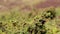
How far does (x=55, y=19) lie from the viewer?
7828mm

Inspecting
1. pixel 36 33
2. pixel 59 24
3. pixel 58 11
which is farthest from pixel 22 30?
pixel 58 11

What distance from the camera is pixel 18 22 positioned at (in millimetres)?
6414

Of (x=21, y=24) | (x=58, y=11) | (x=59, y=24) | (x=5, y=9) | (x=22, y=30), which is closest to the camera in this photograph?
(x=22, y=30)

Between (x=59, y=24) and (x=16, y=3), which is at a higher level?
(x=16, y=3)

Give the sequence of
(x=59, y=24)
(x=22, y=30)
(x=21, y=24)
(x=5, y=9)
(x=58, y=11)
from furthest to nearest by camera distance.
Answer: (x=5, y=9), (x=58, y=11), (x=59, y=24), (x=21, y=24), (x=22, y=30)

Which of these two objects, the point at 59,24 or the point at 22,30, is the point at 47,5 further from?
the point at 22,30

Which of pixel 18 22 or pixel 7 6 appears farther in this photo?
pixel 7 6

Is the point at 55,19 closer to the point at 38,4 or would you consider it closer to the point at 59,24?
the point at 59,24

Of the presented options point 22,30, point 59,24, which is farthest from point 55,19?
point 22,30

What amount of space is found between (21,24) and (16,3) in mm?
3401

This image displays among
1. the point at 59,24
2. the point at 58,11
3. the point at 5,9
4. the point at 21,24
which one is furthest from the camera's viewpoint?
the point at 5,9

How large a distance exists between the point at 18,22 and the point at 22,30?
53 cm

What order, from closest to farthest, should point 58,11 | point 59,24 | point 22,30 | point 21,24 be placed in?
point 22,30 → point 21,24 → point 59,24 → point 58,11

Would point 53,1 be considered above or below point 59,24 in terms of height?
above
